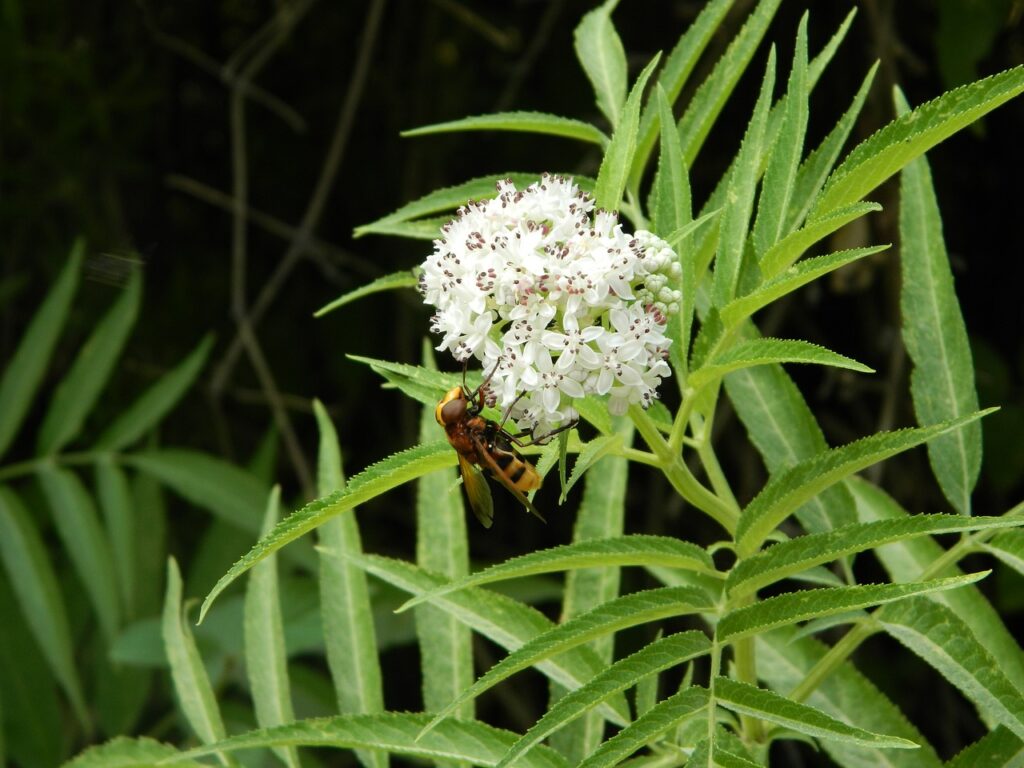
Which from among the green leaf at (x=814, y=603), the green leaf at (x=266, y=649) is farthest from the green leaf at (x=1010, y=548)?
the green leaf at (x=266, y=649)

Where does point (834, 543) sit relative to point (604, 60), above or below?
below

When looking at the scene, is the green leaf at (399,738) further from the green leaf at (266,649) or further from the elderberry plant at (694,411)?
the green leaf at (266,649)

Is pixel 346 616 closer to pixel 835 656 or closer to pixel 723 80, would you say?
pixel 835 656

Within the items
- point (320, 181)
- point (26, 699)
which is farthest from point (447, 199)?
point (320, 181)

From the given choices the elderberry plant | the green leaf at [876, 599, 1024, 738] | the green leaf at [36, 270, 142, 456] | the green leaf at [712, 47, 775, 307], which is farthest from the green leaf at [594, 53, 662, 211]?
the green leaf at [36, 270, 142, 456]

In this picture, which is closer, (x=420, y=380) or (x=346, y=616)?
(x=420, y=380)

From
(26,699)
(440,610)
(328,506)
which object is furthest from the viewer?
(26,699)

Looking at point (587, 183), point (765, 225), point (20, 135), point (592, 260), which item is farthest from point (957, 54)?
point (20, 135)
